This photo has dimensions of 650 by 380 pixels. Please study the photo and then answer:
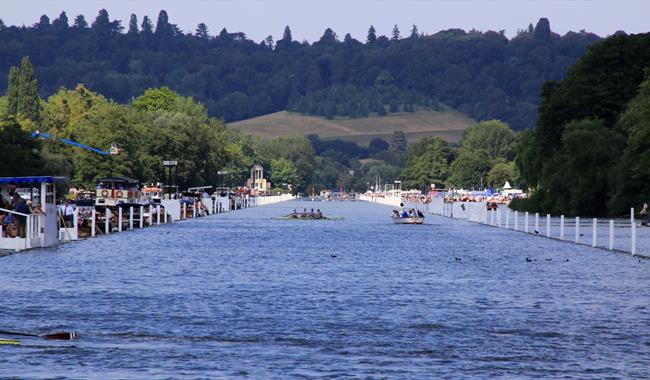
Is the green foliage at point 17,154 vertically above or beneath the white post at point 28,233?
above

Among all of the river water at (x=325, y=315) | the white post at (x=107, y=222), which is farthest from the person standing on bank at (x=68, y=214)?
the river water at (x=325, y=315)

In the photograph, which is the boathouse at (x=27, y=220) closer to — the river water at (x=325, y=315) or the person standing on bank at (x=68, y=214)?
the river water at (x=325, y=315)

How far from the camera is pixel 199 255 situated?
5806cm

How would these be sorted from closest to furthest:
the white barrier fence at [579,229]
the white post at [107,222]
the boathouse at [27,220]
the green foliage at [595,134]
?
1. the boathouse at [27,220]
2. the white barrier fence at [579,229]
3. the white post at [107,222]
4. the green foliage at [595,134]

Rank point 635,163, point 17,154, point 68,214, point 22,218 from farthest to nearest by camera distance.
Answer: point 17,154
point 635,163
point 68,214
point 22,218

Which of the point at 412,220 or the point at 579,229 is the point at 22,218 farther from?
the point at 412,220

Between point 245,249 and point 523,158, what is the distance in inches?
4004

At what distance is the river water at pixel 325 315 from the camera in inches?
915

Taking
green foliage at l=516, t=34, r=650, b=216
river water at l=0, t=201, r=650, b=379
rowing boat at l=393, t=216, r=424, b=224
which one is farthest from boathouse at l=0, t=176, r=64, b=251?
green foliage at l=516, t=34, r=650, b=216

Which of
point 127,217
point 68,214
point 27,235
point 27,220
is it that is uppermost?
point 27,220

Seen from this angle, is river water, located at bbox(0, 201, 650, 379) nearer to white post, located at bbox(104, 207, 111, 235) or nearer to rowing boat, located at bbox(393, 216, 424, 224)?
white post, located at bbox(104, 207, 111, 235)

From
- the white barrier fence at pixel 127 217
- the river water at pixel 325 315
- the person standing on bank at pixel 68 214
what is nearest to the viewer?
the river water at pixel 325 315

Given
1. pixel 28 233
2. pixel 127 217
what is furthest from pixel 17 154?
pixel 28 233

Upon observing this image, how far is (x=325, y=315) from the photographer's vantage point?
3100 centimetres
